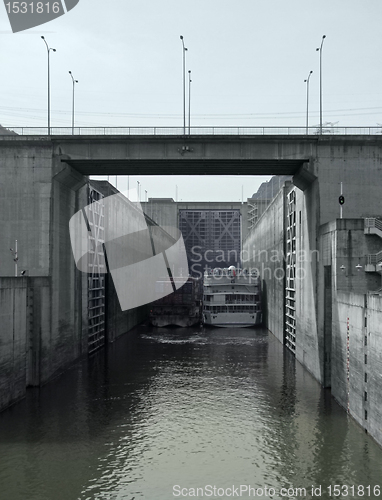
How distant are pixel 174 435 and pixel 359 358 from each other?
9.36 m

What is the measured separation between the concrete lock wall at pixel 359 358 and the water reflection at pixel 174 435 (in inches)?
33.4

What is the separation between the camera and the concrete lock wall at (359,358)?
20.2 meters

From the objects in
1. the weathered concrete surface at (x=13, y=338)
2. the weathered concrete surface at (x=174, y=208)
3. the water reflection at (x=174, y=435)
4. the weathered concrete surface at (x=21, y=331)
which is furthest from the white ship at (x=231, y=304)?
the weathered concrete surface at (x=174, y=208)

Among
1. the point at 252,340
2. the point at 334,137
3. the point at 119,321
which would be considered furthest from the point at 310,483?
the point at 119,321

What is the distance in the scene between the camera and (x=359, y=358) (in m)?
22.8

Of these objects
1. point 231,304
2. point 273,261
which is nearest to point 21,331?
point 273,261

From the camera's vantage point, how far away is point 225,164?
116 ft

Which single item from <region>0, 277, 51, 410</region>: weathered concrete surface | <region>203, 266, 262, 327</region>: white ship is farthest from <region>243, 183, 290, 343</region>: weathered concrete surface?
<region>0, 277, 51, 410</region>: weathered concrete surface

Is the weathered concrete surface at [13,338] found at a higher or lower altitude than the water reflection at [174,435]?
higher

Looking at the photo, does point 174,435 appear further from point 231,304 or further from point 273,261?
point 231,304

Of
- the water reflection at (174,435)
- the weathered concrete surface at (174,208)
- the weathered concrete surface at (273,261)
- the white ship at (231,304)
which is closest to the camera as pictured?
the water reflection at (174,435)

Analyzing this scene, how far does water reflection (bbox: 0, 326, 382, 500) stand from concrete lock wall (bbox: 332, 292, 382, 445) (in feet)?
2.78

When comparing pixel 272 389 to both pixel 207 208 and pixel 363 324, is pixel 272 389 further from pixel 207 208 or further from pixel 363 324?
pixel 207 208

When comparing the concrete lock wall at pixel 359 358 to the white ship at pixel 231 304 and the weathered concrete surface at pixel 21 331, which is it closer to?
the weathered concrete surface at pixel 21 331
